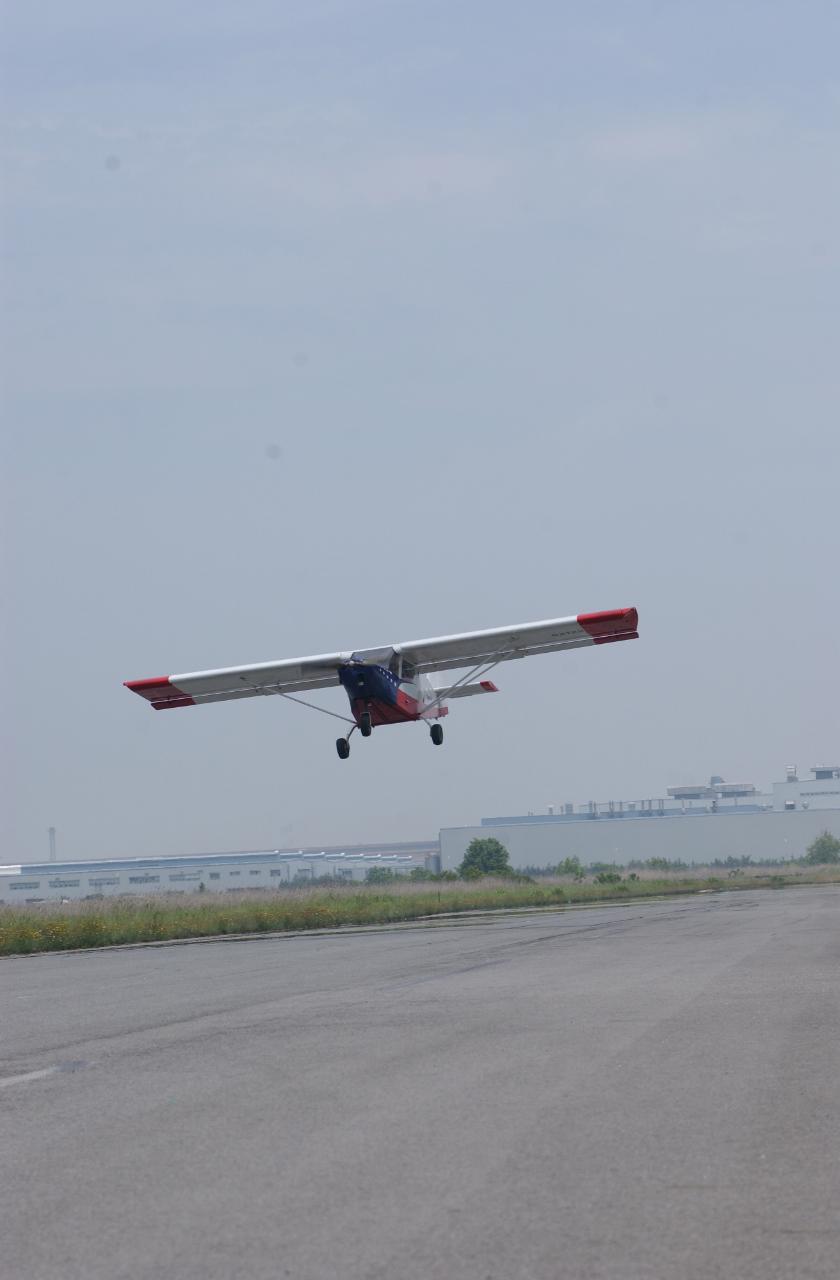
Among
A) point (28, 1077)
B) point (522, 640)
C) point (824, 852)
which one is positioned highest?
point (522, 640)

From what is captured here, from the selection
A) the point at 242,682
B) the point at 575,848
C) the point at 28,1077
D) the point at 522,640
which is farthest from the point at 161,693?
the point at 575,848

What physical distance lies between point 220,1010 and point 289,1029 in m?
1.92

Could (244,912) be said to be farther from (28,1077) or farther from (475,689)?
(28,1077)

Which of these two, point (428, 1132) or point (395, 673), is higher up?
point (395, 673)

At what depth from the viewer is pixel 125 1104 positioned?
328 inches

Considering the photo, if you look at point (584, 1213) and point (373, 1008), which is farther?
point (373, 1008)

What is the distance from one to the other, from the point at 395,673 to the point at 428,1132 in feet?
105

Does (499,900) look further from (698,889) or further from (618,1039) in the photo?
(618,1039)

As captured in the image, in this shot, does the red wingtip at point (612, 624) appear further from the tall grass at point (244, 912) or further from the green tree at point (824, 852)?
the green tree at point (824, 852)

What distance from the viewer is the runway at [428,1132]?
5.26 metres

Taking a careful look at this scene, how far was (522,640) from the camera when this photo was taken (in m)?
38.9

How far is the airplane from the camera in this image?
37.8 metres

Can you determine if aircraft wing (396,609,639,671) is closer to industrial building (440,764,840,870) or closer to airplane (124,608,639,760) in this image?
airplane (124,608,639,760)

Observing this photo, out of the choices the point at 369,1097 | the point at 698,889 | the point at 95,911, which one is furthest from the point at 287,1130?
the point at 698,889
